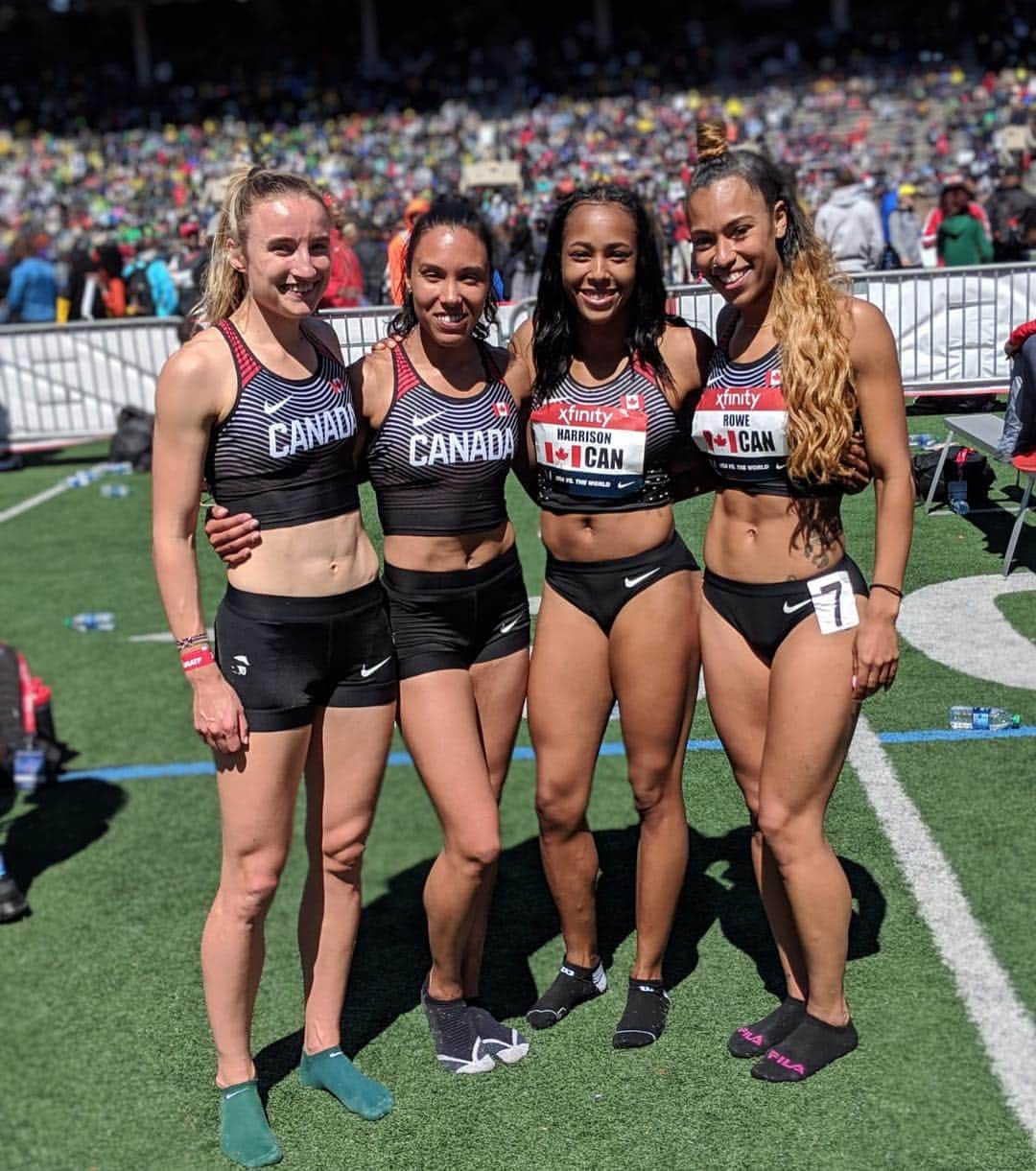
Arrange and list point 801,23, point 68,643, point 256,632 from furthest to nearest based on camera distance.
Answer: point 801,23 < point 68,643 < point 256,632

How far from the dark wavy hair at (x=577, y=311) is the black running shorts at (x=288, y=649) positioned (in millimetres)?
734

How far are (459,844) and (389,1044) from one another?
0.76 meters

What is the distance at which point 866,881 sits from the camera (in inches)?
161

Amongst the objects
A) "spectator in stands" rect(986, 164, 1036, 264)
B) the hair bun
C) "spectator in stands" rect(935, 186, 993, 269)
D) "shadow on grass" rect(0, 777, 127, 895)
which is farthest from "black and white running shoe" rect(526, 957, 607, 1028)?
"spectator in stands" rect(986, 164, 1036, 264)

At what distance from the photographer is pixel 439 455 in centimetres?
330

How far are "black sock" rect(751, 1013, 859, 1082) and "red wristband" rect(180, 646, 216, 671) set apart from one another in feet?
5.46

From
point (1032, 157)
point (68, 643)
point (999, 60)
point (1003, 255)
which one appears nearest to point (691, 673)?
point (68, 643)

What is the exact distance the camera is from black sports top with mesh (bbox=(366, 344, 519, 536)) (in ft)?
10.8

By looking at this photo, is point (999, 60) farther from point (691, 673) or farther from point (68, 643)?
point (691, 673)

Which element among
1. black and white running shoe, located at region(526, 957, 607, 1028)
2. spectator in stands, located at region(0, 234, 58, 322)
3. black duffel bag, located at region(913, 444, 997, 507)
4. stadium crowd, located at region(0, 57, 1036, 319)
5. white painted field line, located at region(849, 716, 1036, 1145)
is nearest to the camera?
white painted field line, located at region(849, 716, 1036, 1145)

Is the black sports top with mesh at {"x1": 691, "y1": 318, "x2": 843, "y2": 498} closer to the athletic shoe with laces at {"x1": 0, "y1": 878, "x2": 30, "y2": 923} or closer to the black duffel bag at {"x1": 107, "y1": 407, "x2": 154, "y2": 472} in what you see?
the athletic shoe with laces at {"x1": 0, "y1": 878, "x2": 30, "y2": 923}

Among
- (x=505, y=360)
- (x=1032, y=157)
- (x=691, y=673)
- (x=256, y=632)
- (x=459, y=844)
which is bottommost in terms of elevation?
(x=459, y=844)

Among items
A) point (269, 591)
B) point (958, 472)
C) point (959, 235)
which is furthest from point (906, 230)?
point (269, 591)

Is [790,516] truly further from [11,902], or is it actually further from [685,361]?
[11,902]
